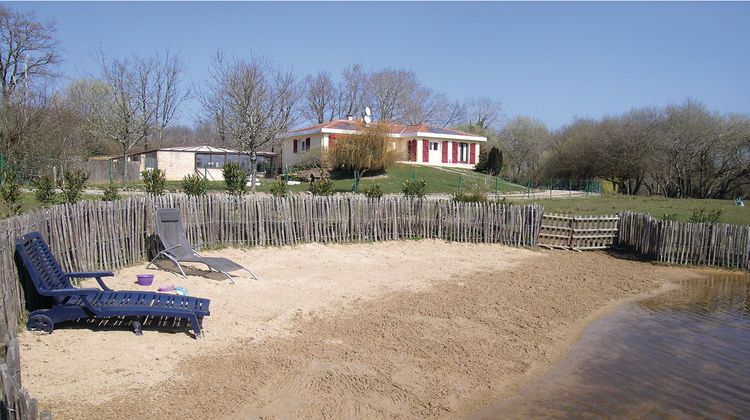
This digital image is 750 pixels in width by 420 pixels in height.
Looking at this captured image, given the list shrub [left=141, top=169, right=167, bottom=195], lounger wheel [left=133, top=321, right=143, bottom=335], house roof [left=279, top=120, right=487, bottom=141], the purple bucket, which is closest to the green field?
shrub [left=141, top=169, right=167, bottom=195]

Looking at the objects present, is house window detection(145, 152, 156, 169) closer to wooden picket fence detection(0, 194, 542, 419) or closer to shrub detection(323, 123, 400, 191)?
shrub detection(323, 123, 400, 191)

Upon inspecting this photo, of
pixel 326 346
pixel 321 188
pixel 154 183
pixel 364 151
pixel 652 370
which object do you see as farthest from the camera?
pixel 364 151

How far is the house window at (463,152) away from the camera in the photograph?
45.9m

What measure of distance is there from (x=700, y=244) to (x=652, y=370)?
31.1 feet

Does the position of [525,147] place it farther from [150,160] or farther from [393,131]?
[150,160]

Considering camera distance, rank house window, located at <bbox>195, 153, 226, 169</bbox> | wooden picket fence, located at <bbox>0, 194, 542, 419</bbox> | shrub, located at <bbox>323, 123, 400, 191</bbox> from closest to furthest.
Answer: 1. wooden picket fence, located at <bbox>0, 194, 542, 419</bbox>
2. shrub, located at <bbox>323, 123, 400, 191</bbox>
3. house window, located at <bbox>195, 153, 226, 169</bbox>

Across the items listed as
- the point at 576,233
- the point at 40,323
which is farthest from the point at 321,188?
the point at 40,323

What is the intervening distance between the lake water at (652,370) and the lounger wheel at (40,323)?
5.04m

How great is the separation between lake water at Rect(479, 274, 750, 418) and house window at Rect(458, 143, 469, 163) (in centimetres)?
3518

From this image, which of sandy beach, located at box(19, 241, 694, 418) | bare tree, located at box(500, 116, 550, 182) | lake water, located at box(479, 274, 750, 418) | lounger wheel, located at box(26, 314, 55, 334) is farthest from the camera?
bare tree, located at box(500, 116, 550, 182)

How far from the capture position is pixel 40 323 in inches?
260

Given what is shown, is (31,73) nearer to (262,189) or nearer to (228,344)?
(262,189)

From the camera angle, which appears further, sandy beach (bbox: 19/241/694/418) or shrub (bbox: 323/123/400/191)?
shrub (bbox: 323/123/400/191)

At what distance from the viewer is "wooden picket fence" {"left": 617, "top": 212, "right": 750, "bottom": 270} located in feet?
49.6
